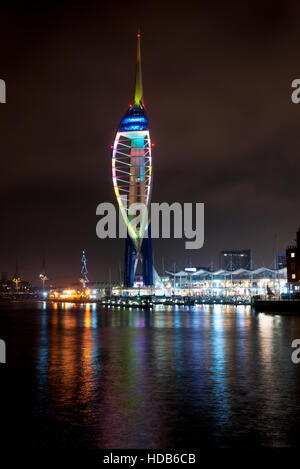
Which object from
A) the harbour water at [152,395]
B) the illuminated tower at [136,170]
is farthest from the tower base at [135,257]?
the harbour water at [152,395]

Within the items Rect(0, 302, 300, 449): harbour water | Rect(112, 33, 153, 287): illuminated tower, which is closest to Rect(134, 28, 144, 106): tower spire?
Rect(112, 33, 153, 287): illuminated tower

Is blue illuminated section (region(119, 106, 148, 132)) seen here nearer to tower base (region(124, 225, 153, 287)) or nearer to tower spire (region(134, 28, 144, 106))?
tower spire (region(134, 28, 144, 106))

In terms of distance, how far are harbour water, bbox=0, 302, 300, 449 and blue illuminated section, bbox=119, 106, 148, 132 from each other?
10166cm

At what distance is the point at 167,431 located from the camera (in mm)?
15492

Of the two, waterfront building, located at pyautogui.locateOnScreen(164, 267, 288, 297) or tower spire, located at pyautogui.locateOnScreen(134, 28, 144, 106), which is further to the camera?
waterfront building, located at pyautogui.locateOnScreen(164, 267, 288, 297)

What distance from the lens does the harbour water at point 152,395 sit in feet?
49.3

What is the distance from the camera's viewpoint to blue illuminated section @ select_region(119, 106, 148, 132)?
135 metres

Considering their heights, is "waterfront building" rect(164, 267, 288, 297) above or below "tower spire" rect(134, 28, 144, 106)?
below

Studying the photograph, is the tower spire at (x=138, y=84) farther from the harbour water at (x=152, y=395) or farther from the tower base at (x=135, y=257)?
the harbour water at (x=152, y=395)

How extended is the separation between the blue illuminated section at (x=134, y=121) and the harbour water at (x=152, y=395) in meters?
102

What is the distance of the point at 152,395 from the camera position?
20547 millimetres
